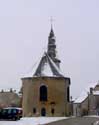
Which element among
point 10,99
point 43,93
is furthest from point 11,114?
point 10,99

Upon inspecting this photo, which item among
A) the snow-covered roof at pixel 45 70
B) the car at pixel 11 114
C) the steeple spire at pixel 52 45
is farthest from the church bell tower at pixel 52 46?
the car at pixel 11 114

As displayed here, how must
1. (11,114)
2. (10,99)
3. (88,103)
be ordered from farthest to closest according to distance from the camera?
(10,99)
(88,103)
(11,114)

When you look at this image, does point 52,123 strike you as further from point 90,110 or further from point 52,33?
point 52,33

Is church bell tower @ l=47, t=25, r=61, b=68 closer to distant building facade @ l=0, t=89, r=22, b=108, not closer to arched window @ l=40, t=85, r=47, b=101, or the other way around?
distant building facade @ l=0, t=89, r=22, b=108

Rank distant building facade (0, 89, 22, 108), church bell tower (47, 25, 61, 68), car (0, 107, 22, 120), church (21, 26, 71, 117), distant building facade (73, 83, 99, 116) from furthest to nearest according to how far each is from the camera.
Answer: distant building facade (0, 89, 22, 108) < church bell tower (47, 25, 61, 68) < distant building facade (73, 83, 99, 116) < church (21, 26, 71, 117) < car (0, 107, 22, 120)

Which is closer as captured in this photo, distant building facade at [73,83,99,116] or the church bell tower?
distant building facade at [73,83,99,116]

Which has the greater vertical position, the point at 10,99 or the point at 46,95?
the point at 10,99

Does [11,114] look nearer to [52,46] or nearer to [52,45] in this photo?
[52,46]

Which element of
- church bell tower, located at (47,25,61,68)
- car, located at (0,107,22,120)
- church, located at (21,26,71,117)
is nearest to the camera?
car, located at (0,107,22,120)

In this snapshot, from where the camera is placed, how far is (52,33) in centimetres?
7950

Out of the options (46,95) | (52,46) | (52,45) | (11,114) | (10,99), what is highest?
(52,45)

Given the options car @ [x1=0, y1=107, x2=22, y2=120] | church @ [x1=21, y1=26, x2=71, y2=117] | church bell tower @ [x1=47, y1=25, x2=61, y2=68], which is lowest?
car @ [x1=0, y1=107, x2=22, y2=120]

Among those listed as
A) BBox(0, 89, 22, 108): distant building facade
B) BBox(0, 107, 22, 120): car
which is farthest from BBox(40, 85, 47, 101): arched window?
BBox(0, 89, 22, 108): distant building facade

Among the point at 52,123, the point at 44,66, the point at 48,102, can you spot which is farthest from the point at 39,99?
the point at 52,123
